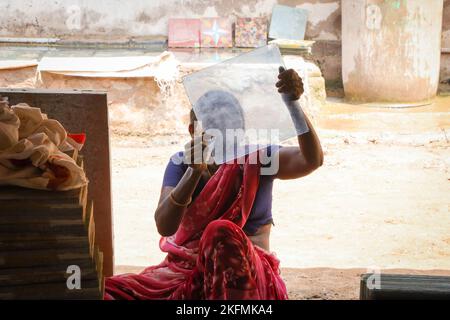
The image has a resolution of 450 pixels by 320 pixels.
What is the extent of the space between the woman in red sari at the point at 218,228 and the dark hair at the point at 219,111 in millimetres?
68

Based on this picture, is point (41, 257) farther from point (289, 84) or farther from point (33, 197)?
point (289, 84)

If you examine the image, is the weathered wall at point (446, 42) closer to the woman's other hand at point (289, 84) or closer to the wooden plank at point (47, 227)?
the woman's other hand at point (289, 84)

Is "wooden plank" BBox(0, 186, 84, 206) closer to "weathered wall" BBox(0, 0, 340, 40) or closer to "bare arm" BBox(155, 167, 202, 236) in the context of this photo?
"bare arm" BBox(155, 167, 202, 236)

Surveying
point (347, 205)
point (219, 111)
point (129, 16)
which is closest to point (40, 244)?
point (219, 111)

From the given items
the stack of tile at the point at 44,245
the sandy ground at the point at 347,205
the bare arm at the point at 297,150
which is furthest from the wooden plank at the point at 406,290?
the sandy ground at the point at 347,205

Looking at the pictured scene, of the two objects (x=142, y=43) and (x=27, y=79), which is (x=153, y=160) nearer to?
(x=27, y=79)

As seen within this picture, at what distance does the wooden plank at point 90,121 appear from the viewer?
8.82 ft

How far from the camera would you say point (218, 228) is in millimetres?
2174

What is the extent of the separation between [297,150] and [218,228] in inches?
17.5

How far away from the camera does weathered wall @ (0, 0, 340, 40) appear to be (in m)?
10.3

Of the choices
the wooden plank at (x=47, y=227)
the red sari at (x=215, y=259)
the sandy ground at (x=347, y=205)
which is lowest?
the sandy ground at (x=347, y=205)

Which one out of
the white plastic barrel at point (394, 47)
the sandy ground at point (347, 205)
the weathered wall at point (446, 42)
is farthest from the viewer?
the weathered wall at point (446, 42)

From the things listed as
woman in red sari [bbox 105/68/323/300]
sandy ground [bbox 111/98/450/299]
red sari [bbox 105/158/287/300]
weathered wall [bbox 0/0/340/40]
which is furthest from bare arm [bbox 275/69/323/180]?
weathered wall [bbox 0/0/340/40]
